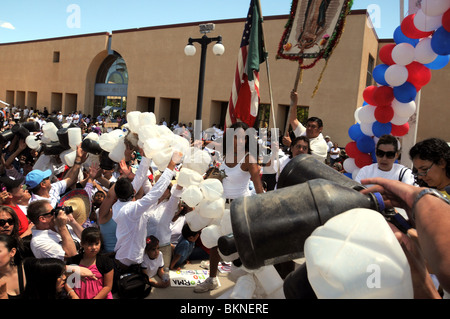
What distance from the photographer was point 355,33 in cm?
1631

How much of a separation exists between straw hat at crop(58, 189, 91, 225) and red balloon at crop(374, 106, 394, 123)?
3.88 meters

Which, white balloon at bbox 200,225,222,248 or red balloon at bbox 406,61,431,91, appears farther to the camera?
red balloon at bbox 406,61,431,91

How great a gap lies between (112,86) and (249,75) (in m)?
24.6

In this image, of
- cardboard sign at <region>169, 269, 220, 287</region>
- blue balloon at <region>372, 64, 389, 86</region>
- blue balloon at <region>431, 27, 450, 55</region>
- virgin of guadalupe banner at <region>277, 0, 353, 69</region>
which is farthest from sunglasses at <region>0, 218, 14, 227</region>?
blue balloon at <region>431, 27, 450, 55</region>

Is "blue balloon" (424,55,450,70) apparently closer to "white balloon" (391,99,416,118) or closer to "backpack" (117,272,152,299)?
"white balloon" (391,99,416,118)

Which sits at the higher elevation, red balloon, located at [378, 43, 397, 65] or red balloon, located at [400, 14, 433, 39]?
red balloon, located at [400, 14, 433, 39]

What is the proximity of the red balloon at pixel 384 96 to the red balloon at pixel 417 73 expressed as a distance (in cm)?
Answer: 26

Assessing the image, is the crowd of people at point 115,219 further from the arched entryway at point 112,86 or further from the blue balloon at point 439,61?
the arched entryway at point 112,86

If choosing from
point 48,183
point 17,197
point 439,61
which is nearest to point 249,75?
point 439,61

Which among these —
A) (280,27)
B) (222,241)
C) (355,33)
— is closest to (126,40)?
(280,27)

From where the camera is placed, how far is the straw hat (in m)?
3.64

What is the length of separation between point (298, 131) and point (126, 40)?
75.4 feet

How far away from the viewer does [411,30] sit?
4.31 metres

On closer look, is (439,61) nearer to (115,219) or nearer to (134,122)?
(134,122)
